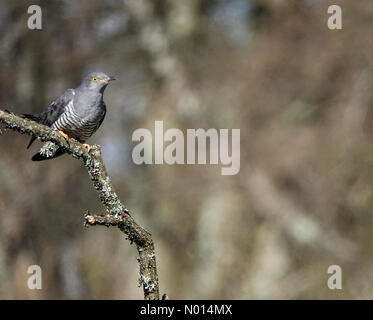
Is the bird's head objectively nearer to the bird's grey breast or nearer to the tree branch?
the bird's grey breast

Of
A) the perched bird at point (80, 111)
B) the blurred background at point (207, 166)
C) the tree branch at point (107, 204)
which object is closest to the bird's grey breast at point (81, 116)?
the perched bird at point (80, 111)

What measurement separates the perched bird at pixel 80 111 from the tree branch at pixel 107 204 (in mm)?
1454

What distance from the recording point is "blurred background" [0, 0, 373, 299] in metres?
10.3

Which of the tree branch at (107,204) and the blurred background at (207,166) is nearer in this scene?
the tree branch at (107,204)

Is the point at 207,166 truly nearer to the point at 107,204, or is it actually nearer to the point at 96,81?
the point at 96,81

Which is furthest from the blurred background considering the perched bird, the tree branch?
the tree branch

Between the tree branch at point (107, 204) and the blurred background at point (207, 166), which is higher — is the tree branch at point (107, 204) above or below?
below

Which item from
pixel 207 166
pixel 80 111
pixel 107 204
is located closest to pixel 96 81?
pixel 80 111

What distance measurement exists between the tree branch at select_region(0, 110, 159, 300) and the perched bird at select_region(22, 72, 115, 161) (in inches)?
57.2

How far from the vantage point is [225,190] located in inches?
484

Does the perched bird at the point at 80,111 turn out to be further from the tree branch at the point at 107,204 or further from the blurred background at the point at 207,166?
the blurred background at the point at 207,166

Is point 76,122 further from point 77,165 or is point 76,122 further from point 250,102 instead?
point 250,102

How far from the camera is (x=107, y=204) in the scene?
3717 millimetres

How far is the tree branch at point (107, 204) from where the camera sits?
3.51 m
